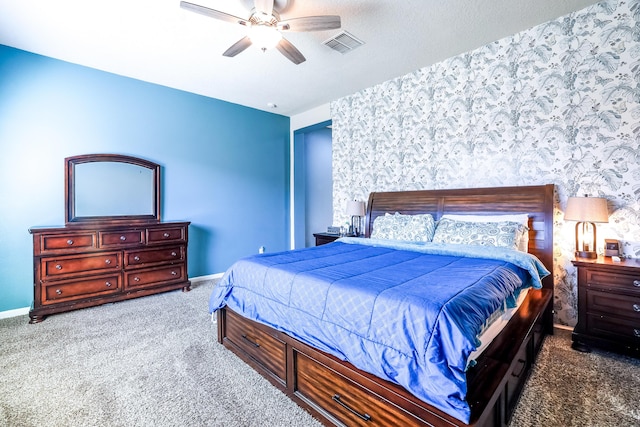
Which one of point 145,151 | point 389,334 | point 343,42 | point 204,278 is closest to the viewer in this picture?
point 389,334

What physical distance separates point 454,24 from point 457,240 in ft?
6.70

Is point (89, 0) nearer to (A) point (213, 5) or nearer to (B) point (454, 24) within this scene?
(A) point (213, 5)

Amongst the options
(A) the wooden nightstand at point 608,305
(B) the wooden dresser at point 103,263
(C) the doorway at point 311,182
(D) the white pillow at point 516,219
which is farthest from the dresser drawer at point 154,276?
(A) the wooden nightstand at point 608,305

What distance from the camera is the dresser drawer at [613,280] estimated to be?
2.15 metres

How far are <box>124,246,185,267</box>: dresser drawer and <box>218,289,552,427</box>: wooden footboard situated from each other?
2158 mm

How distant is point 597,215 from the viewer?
236cm

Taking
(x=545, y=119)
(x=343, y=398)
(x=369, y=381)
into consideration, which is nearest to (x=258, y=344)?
(x=343, y=398)

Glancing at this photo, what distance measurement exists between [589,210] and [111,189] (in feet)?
16.8

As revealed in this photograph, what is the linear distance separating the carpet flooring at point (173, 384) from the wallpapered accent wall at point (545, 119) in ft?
3.27

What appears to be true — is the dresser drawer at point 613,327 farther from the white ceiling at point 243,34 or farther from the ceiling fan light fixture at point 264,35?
the ceiling fan light fixture at point 264,35

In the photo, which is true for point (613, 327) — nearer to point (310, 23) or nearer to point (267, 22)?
point (310, 23)

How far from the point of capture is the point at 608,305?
2.27 m

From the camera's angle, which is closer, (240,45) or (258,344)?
(258,344)

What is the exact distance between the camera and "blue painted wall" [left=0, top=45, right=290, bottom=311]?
3.22 meters
